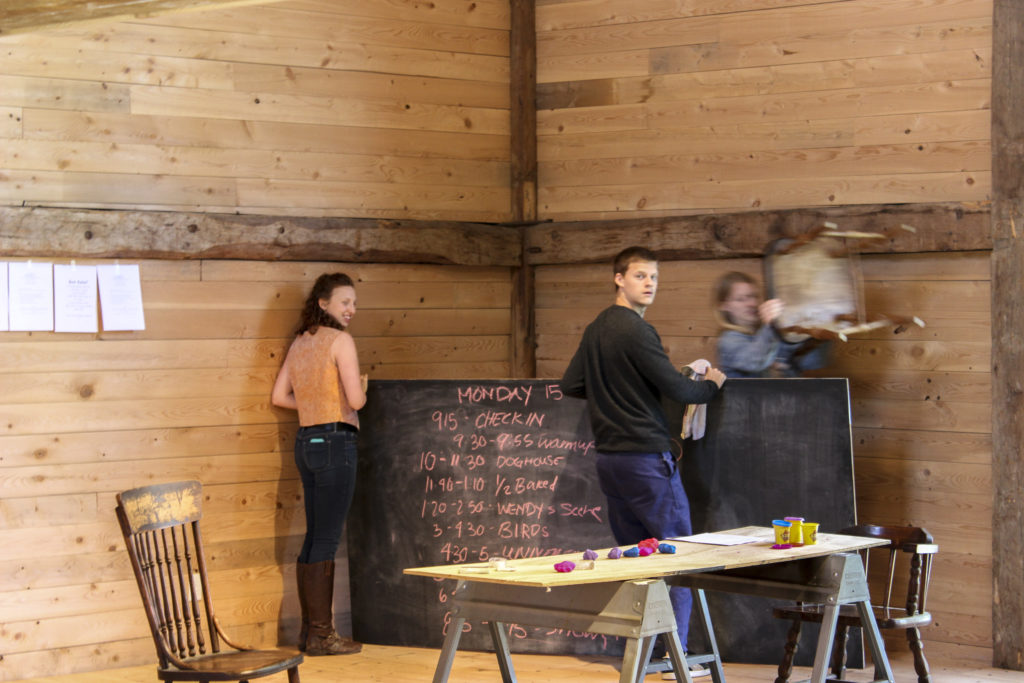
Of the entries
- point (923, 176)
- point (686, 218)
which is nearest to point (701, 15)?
point (686, 218)

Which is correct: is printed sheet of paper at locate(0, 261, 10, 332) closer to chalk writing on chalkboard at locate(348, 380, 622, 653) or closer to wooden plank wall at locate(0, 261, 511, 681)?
wooden plank wall at locate(0, 261, 511, 681)

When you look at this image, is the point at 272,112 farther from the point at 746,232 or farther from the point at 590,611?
the point at 590,611

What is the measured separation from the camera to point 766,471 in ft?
16.4

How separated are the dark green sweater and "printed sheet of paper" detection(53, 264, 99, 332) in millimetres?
2190

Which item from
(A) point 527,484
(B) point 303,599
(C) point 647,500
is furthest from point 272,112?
(C) point 647,500

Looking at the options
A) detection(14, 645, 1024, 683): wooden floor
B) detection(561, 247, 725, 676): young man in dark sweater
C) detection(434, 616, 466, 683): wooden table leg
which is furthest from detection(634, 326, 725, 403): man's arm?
detection(434, 616, 466, 683): wooden table leg

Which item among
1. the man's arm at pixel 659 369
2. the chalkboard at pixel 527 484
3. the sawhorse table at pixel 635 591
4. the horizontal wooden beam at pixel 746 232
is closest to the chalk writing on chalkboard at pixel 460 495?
Answer: the chalkboard at pixel 527 484

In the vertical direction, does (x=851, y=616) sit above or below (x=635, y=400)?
below

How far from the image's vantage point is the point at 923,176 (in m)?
5.24

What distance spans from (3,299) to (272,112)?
58.1 inches

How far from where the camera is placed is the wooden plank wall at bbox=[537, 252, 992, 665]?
5.08 m

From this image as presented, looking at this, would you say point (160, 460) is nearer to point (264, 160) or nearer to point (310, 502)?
point (310, 502)

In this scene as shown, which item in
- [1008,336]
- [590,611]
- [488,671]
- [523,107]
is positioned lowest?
[488,671]

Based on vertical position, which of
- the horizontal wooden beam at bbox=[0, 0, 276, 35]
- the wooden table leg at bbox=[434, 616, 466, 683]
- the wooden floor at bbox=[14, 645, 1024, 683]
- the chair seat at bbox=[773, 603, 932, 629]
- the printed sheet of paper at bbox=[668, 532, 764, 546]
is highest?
the horizontal wooden beam at bbox=[0, 0, 276, 35]
